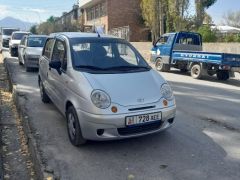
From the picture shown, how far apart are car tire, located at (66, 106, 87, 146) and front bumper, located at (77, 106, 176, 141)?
0.45 ft

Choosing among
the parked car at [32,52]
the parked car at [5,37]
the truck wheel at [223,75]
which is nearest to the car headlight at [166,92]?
the truck wheel at [223,75]

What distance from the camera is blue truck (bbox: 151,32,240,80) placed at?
1277 centimetres

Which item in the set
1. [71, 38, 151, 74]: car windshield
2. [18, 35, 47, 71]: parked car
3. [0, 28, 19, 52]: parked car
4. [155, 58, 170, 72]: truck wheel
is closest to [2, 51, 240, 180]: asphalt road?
[71, 38, 151, 74]: car windshield

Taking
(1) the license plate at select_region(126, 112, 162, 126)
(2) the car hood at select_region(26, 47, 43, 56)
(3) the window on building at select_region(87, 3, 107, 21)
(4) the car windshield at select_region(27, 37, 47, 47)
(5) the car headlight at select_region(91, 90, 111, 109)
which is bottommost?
(1) the license plate at select_region(126, 112, 162, 126)

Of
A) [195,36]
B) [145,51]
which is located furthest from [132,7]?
[195,36]

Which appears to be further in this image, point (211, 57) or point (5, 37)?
point (5, 37)

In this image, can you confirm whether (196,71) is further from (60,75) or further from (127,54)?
(60,75)

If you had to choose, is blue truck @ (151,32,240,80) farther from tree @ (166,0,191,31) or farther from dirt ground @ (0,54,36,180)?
tree @ (166,0,191,31)

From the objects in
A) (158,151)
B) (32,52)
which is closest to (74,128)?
(158,151)

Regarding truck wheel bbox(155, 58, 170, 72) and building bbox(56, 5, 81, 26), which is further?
building bbox(56, 5, 81, 26)

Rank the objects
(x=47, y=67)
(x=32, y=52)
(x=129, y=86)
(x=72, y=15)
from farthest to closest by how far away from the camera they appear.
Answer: (x=72, y=15) → (x=32, y=52) → (x=47, y=67) → (x=129, y=86)

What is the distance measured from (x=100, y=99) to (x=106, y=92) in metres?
0.15

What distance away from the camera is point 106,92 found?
509 cm

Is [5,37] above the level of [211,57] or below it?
above
